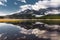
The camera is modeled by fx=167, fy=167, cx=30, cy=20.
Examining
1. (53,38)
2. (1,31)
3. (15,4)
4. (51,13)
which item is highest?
(15,4)

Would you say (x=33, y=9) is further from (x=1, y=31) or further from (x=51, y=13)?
(x=1, y=31)

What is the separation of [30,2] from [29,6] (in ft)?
0.18

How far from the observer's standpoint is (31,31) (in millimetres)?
2189

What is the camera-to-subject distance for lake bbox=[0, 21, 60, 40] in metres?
2.16

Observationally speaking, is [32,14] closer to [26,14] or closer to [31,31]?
[26,14]

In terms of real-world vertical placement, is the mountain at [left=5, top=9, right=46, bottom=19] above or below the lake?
above

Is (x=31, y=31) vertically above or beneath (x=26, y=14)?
beneath

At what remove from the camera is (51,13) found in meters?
2.21

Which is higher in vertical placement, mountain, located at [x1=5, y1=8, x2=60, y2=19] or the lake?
mountain, located at [x1=5, y1=8, x2=60, y2=19]

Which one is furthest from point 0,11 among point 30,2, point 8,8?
point 30,2

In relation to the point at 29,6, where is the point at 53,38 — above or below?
below

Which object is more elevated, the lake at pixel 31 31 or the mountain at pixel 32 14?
the mountain at pixel 32 14

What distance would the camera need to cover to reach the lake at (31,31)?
2.16m

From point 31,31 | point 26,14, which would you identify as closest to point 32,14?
point 26,14
